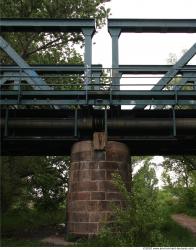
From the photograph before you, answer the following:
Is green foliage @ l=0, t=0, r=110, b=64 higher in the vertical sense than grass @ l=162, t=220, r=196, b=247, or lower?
higher

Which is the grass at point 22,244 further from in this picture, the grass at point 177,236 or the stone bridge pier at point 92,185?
the grass at point 177,236

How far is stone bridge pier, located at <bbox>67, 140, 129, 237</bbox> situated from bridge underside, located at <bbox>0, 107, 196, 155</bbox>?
2.04 ft

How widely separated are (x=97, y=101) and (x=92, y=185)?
3135 millimetres

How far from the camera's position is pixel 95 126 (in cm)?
1526

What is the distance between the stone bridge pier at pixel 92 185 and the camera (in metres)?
14.1

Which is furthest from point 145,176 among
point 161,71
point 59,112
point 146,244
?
point 161,71

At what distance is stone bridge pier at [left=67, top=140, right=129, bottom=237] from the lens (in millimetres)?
14109

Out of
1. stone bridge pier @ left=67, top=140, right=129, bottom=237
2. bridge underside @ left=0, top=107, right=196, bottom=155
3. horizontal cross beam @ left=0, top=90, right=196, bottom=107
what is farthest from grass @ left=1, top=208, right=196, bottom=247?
horizontal cross beam @ left=0, top=90, right=196, bottom=107

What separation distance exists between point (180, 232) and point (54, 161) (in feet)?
49.7

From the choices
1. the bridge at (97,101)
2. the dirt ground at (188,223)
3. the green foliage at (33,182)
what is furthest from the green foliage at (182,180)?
the bridge at (97,101)

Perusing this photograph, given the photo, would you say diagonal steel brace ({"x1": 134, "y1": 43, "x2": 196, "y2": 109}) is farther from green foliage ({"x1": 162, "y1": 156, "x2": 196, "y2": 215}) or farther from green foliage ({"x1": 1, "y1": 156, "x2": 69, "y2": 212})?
green foliage ({"x1": 162, "y1": 156, "x2": 196, "y2": 215})

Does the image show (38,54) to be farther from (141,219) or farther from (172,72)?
(141,219)

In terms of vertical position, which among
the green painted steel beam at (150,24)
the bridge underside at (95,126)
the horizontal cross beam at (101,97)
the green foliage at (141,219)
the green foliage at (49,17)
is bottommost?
the green foliage at (141,219)

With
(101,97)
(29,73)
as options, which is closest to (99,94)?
(101,97)
